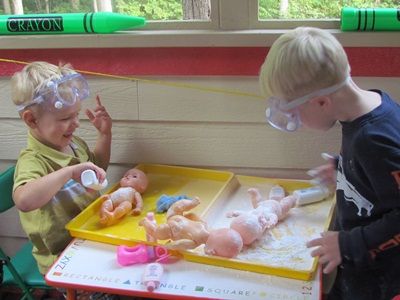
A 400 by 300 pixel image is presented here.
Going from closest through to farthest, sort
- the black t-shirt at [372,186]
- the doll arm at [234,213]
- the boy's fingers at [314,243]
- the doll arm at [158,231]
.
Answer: the black t-shirt at [372,186] < the boy's fingers at [314,243] < the doll arm at [158,231] < the doll arm at [234,213]

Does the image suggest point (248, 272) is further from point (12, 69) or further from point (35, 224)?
point (12, 69)

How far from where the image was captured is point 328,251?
1021 mm

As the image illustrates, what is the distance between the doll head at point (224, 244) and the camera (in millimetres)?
1093

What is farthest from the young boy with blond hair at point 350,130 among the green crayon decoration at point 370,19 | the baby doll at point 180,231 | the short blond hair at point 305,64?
the green crayon decoration at point 370,19

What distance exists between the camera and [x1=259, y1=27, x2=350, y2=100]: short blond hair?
0.93 metres

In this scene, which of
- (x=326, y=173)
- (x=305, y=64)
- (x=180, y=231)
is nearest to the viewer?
(x=305, y=64)

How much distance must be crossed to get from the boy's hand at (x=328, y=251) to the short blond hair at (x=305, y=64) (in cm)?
29

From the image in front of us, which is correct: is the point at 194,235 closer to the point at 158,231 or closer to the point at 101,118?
the point at 158,231

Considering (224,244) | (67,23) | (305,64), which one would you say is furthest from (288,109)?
(67,23)

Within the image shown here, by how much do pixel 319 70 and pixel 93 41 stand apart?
0.77 metres

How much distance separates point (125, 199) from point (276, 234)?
398 mm

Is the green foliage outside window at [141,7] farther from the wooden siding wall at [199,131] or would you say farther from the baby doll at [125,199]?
the baby doll at [125,199]

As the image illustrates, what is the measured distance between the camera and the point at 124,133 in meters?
1.58

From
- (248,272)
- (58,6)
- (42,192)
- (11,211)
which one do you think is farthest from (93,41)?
(248,272)
